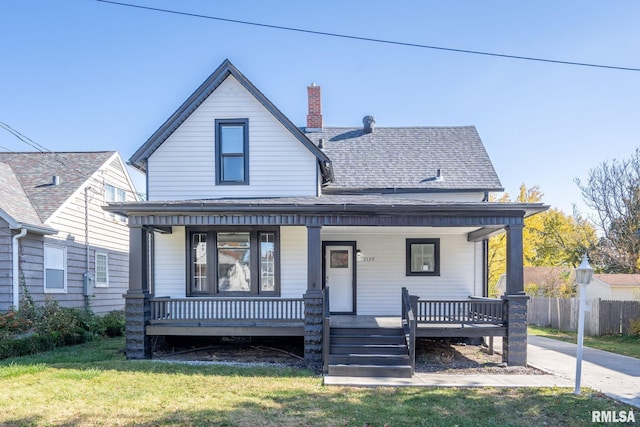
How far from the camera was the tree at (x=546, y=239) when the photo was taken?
2547 centimetres

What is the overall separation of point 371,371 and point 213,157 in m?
6.70

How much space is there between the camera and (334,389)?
24.8 feet

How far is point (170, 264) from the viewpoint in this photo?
11.6 metres

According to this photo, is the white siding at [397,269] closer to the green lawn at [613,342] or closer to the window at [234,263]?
the window at [234,263]

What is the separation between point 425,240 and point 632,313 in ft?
30.9

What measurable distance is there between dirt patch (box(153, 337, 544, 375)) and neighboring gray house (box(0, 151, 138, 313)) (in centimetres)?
463

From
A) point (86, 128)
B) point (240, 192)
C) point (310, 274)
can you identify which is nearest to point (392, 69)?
point (240, 192)

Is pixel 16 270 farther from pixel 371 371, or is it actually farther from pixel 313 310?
pixel 371 371

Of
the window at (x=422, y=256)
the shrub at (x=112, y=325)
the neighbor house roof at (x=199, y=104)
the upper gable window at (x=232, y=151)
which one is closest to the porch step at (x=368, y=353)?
the window at (x=422, y=256)

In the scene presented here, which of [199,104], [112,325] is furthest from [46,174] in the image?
[199,104]

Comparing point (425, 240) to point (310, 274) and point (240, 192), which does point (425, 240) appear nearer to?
point (310, 274)

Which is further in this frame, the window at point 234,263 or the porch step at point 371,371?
the window at point 234,263

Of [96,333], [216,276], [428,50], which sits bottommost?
[96,333]

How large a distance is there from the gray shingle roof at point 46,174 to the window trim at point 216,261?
4823 millimetres
